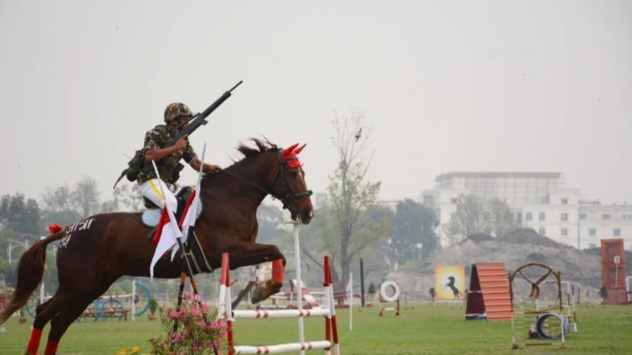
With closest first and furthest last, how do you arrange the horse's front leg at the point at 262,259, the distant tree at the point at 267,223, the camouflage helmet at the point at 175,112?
the horse's front leg at the point at 262,259 → the camouflage helmet at the point at 175,112 → the distant tree at the point at 267,223

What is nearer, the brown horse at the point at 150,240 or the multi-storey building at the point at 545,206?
the brown horse at the point at 150,240

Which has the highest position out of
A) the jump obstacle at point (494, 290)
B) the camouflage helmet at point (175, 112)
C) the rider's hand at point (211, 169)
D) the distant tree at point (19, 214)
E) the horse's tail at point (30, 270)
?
the distant tree at point (19, 214)

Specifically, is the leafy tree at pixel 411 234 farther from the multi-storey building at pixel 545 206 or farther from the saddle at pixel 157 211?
the saddle at pixel 157 211

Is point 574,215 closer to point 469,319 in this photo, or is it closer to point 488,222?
point 488,222

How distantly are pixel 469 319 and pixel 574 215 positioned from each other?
14538cm

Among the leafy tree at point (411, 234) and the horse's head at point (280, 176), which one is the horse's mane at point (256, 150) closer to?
the horse's head at point (280, 176)

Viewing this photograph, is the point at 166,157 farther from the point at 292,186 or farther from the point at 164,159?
the point at 292,186

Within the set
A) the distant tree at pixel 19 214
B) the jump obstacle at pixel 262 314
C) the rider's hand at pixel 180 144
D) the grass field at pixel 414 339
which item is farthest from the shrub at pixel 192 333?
the distant tree at pixel 19 214

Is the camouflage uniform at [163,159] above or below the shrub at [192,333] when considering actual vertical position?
above

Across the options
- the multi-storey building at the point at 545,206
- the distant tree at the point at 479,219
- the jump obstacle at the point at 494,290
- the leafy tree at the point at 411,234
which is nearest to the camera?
the jump obstacle at the point at 494,290

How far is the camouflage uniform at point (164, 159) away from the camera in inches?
512

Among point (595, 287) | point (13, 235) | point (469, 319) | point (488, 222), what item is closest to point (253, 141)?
point (469, 319)

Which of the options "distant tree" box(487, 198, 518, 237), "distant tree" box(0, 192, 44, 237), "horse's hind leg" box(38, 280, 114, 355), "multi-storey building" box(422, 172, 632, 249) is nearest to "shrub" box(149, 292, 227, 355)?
"horse's hind leg" box(38, 280, 114, 355)

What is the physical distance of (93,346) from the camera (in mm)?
19578
